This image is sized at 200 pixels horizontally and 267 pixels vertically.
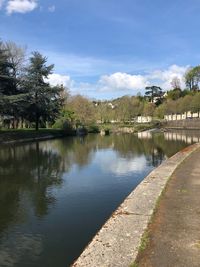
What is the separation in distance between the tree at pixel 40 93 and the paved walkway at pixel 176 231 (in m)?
39.4

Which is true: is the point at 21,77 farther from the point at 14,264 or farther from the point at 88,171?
the point at 14,264

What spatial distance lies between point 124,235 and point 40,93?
44.7 m

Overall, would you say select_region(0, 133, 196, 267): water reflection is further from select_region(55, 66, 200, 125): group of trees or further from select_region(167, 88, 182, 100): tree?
select_region(167, 88, 182, 100): tree

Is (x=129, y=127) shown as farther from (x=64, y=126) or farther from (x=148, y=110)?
(x=64, y=126)

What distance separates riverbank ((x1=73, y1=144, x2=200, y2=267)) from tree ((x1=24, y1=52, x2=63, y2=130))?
3965 cm

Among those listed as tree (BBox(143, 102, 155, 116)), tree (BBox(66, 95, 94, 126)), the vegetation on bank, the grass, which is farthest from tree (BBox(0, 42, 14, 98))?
tree (BBox(143, 102, 155, 116))

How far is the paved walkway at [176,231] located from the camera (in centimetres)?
536

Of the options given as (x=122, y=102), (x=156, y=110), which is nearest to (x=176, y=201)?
(x=122, y=102)

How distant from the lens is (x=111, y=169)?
18.6 m

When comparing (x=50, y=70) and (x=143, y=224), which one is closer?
(x=143, y=224)

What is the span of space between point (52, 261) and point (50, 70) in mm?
47837

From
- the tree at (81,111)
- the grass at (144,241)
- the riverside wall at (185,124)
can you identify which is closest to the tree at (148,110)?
the riverside wall at (185,124)

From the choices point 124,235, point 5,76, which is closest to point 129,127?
point 5,76

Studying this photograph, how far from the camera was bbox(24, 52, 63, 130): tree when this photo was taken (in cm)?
4891
